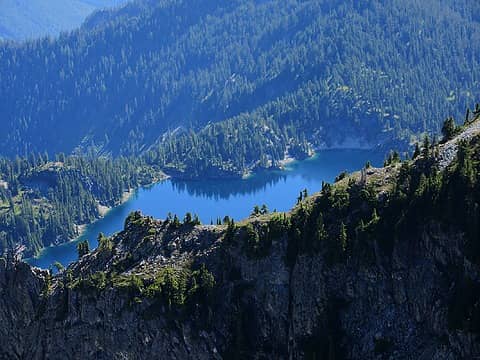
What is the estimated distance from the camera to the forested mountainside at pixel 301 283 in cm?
7562

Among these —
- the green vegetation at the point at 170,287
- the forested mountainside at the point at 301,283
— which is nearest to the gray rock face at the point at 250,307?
the forested mountainside at the point at 301,283

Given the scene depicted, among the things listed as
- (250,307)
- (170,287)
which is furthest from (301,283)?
(170,287)

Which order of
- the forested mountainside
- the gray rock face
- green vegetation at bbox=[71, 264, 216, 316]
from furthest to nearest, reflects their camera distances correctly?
green vegetation at bbox=[71, 264, 216, 316] < the gray rock face < the forested mountainside

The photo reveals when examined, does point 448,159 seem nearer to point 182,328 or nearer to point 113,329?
point 182,328

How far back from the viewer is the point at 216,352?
88.3m

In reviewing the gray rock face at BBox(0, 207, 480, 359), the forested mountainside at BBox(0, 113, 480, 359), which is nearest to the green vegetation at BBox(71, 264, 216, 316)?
the forested mountainside at BBox(0, 113, 480, 359)

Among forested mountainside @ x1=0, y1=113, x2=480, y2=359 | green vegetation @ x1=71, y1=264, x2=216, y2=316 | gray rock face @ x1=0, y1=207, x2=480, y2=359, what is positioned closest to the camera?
forested mountainside @ x1=0, y1=113, x2=480, y2=359

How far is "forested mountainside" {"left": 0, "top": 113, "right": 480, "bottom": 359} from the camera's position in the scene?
248 feet

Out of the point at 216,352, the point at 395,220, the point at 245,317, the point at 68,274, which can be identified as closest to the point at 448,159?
the point at 395,220

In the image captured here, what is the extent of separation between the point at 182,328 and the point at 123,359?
35.4ft

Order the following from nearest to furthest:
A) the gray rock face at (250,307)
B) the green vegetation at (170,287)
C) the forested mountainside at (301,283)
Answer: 1. the forested mountainside at (301,283)
2. the gray rock face at (250,307)
3. the green vegetation at (170,287)

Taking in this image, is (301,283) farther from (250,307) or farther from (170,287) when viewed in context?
(170,287)

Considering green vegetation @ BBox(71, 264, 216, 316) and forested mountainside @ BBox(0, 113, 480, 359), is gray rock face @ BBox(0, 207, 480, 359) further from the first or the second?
green vegetation @ BBox(71, 264, 216, 316)

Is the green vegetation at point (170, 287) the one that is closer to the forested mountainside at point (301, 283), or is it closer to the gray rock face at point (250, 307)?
the forested mountainside at point (301, 283)
